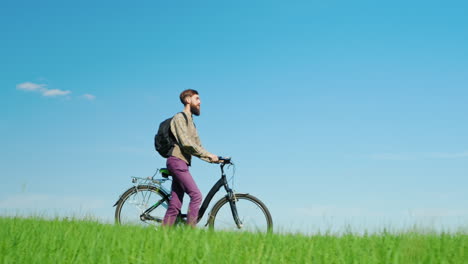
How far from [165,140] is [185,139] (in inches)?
17.6

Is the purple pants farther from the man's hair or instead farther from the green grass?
the green grass

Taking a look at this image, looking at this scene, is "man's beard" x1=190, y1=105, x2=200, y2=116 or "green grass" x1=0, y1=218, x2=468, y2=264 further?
"man's beard" x1=190, y1=105, x2=200, y2=116

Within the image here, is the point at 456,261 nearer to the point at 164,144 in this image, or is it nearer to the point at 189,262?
the point at 189,262

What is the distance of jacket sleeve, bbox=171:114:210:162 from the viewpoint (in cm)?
778

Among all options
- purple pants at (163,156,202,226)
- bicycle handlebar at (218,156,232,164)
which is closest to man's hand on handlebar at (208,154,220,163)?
bicycle handlebar at (218,156,232,164)

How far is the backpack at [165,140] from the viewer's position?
8.02 metres

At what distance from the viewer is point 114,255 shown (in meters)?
4.93

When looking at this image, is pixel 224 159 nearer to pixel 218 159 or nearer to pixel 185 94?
pixel 218 159

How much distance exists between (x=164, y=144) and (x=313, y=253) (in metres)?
3.70

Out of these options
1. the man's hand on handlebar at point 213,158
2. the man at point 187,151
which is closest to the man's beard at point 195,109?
the man at point 187,151

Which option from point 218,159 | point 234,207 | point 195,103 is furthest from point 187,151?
point 234,207

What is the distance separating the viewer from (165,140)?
803 centimetres

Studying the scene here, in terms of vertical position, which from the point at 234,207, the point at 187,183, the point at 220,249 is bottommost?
the point at 220,249

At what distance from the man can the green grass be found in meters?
1.18
